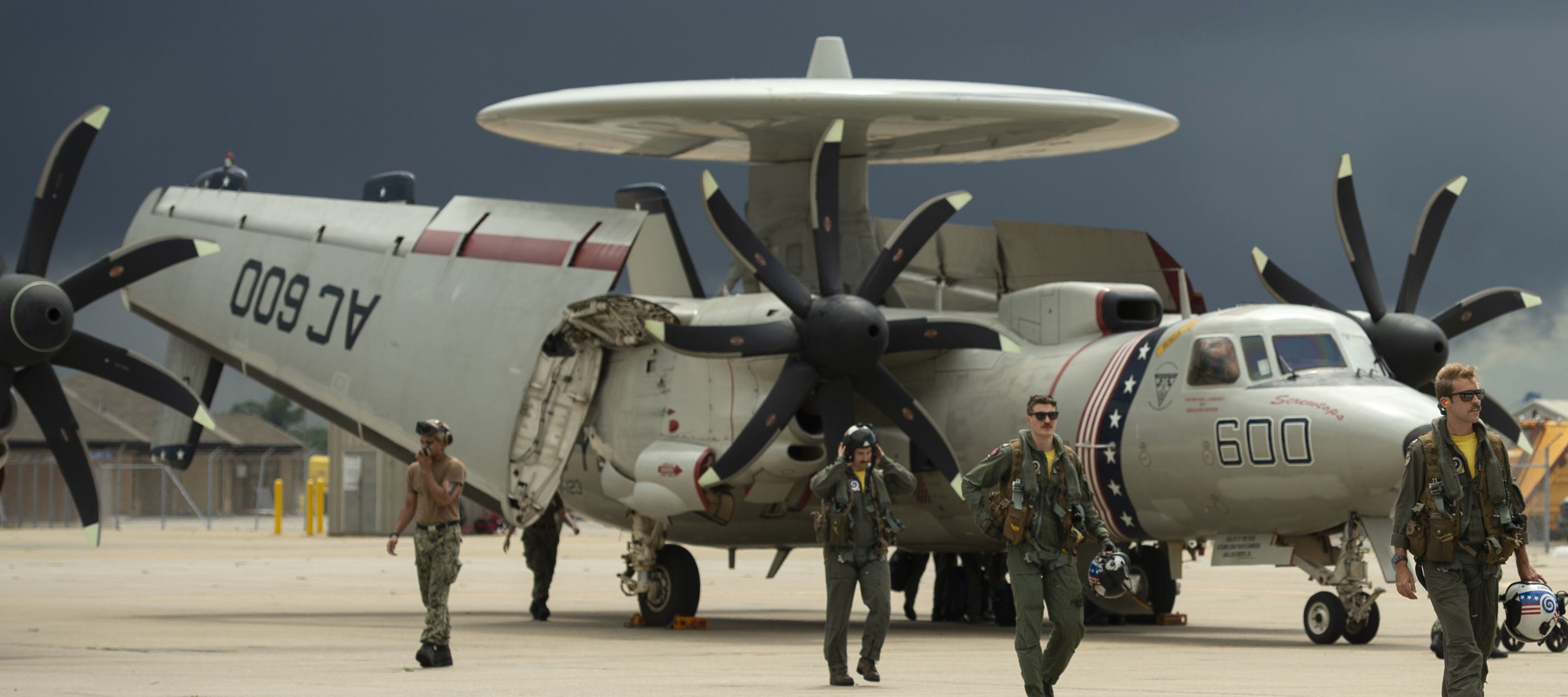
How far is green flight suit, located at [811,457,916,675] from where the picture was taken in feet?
44.0

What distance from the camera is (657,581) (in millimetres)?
22078

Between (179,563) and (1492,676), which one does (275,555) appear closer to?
(179,563)

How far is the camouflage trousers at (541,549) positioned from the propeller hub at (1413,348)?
33.9 ft

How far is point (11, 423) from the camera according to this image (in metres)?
18.0

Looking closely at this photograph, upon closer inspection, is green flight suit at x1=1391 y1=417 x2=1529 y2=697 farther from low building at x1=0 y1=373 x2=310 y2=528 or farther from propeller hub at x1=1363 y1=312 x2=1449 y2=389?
low building at x1=0 y1=373 x2=310 y2=528

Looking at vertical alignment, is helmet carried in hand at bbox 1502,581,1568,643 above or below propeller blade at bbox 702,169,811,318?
below

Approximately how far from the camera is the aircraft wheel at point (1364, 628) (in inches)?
694

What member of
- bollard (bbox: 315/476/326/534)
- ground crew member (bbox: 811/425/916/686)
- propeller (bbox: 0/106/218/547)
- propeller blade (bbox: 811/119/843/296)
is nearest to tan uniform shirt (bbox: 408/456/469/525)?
ground crew member (bbox: 811/425/916/686)

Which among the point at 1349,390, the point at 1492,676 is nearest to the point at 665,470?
the point at 1349,390

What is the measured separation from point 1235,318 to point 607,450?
7.73 metres

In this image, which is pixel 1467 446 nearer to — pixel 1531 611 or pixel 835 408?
pixel 1531 611

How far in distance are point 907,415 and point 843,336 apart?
1.21 m

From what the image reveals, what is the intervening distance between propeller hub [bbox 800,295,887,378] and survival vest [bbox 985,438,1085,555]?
28.5ft

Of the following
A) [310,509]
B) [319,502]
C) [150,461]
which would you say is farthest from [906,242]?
[150,461]
